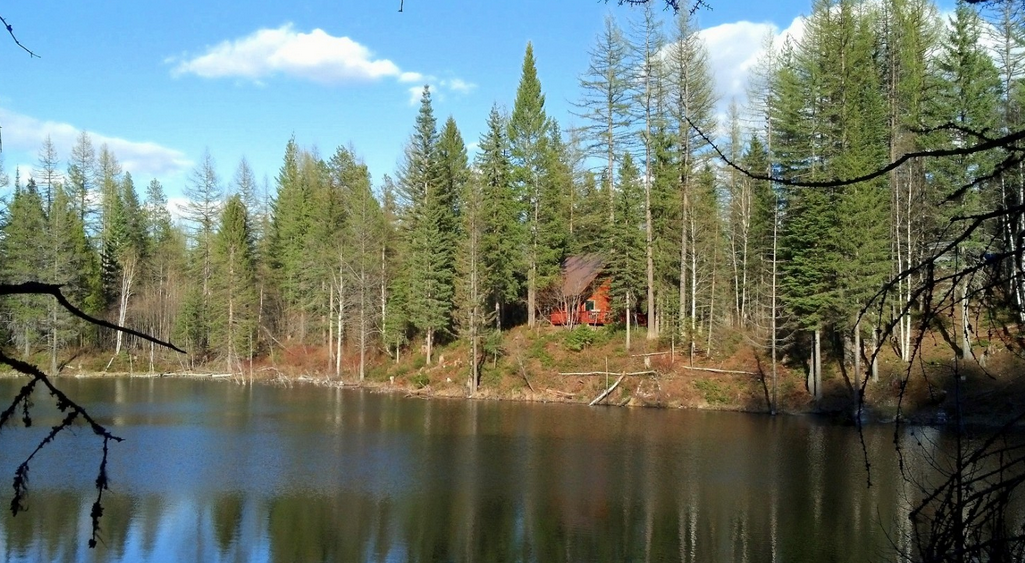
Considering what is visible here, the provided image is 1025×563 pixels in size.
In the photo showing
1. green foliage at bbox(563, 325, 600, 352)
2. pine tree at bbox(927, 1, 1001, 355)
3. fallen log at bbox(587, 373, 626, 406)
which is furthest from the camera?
green foliage at bbox(563, 325, 600, 352)

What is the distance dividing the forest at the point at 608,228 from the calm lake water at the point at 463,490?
4679 millimetres

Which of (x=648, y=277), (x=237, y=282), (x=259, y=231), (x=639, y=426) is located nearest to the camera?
(x=639, y=426)

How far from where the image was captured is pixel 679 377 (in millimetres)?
28219

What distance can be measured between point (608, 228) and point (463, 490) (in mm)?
17960

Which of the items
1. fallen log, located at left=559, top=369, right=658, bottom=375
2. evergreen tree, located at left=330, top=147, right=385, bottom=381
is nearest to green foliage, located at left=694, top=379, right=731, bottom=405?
fallen log, located at left=559, top=369, right=658, bottom=375

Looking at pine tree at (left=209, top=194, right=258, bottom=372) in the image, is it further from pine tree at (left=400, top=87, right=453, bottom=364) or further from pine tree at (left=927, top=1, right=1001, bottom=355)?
pine tree at (left=927, top=1, right=1001, bottom=355)

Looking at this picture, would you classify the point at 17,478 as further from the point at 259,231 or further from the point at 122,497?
the point at 259,231

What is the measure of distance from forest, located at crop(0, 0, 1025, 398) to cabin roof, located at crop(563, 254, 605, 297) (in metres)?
0.53

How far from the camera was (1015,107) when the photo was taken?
957 inches

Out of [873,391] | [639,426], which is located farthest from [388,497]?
[873,391]

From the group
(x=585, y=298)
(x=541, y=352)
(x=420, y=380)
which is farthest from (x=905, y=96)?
(x=420, y=380)

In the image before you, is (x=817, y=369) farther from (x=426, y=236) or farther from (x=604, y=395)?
(x=426, y=236)

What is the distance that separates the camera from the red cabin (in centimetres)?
3400

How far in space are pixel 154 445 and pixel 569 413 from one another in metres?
12.5
